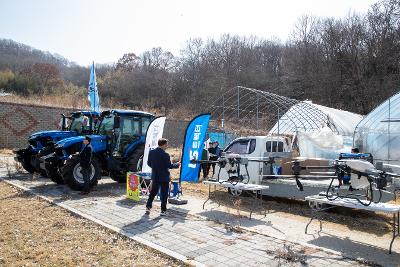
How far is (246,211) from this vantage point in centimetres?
913

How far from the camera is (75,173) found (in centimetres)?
1073

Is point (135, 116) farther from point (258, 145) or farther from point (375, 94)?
point (375, 94)

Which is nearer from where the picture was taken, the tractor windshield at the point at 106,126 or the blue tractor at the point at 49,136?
the tractor windshield at the point at 106,126

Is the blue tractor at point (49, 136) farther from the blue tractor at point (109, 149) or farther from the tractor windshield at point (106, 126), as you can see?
the blue tractor at point (109, 149)

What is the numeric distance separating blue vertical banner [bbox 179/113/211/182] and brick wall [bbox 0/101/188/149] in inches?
675

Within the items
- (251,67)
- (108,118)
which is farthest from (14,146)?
(251,67)

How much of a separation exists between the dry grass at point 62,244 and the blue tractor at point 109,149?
2696 millimetres

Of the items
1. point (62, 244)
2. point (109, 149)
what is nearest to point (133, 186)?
point (109, 149)

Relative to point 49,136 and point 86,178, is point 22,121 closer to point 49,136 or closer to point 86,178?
point 49,136

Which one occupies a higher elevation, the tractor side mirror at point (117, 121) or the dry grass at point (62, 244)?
the tractor side mirror at point (117, 121)

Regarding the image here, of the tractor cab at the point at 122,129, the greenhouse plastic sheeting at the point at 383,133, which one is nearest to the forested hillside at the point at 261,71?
the greenhouse plastic sheeting at the point at 383,133

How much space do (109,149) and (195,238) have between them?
6.15 meters

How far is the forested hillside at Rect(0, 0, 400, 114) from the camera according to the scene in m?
40.6

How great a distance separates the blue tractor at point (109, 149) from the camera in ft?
36.0
